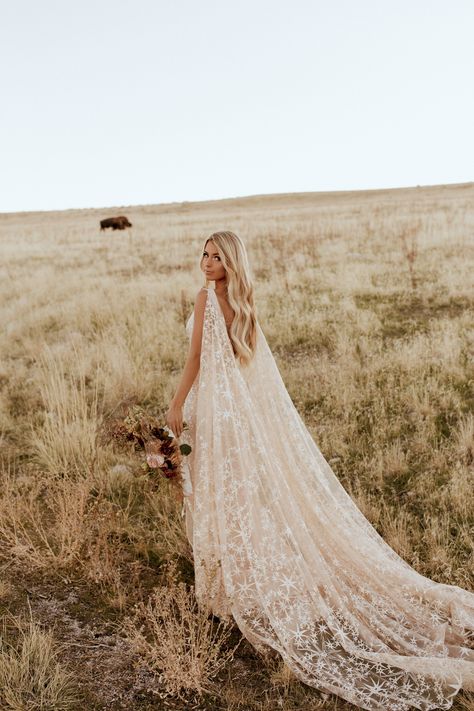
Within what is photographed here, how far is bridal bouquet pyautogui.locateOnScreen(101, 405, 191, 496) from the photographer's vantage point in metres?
3.26

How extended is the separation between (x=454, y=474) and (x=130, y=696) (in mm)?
2927

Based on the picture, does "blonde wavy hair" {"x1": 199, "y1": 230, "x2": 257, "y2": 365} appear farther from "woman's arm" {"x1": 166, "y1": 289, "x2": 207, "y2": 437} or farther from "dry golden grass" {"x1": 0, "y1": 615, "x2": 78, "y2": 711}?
"dry golden grass" {"x1": 0, "y1": 615, "x2": 78, "y2": 711}

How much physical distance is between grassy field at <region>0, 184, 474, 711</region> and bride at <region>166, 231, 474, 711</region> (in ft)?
0.72

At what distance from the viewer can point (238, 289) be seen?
329 centimetres

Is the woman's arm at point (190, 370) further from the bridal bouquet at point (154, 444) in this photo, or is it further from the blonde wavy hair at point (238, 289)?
the blonde wavy hair at point (238, 289)

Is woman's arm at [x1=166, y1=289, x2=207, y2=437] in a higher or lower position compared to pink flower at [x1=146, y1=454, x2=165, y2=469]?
higher

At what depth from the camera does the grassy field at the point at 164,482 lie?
290cm

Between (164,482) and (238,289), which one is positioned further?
(164,482)

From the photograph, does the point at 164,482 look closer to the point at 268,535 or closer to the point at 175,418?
the point at 175,418

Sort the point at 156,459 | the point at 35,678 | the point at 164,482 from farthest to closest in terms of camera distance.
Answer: the point at 164,482
the point at 156,459
the point at 35,678

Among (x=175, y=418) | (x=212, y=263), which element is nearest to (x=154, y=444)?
(x=175, y=418)

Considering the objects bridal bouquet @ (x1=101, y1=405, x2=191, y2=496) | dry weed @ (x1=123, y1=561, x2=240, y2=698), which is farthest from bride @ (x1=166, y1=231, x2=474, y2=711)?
dry weed @ (x1=123, y1=561, x2=240, y2=698)

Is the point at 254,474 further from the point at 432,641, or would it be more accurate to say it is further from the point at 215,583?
the point at 432,641

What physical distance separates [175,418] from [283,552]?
99cm
